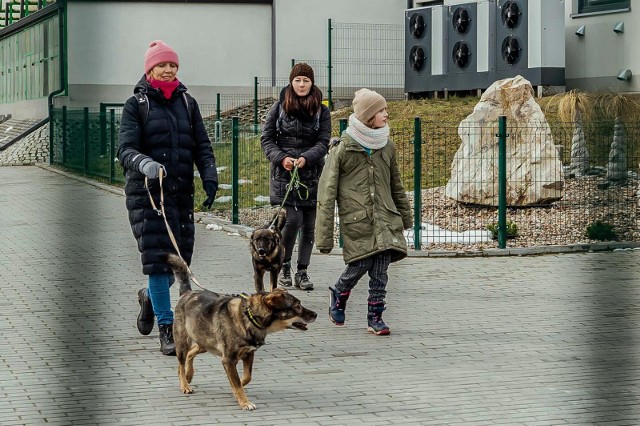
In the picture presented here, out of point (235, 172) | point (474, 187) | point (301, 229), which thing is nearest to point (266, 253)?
point (301, 229)

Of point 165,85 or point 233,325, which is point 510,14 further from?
point 233,325

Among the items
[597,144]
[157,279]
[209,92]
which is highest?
[209,92]

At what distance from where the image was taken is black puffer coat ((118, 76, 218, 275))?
24.0 ft

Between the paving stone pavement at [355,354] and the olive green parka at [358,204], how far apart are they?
0.64 metres

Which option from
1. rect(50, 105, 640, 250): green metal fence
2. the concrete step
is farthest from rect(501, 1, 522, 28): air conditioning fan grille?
the concrete step

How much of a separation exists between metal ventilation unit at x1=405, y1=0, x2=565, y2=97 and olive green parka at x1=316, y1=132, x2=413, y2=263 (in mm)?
13300

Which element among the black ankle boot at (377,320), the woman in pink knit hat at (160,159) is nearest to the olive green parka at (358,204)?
the black ankle boot at (377,320)

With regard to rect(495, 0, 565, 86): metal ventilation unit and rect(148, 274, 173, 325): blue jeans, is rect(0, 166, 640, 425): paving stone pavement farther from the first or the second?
rect(495, 0, 565, 86): metal ventilation unit

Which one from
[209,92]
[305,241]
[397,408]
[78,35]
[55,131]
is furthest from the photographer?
[209,92]

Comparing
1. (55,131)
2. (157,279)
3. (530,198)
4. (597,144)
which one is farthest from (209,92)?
(597,144)

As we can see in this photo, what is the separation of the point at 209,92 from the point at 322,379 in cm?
2944

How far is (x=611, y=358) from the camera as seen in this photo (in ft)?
13.2

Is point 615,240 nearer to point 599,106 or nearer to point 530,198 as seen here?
point 530,198

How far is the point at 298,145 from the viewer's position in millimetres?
10141
